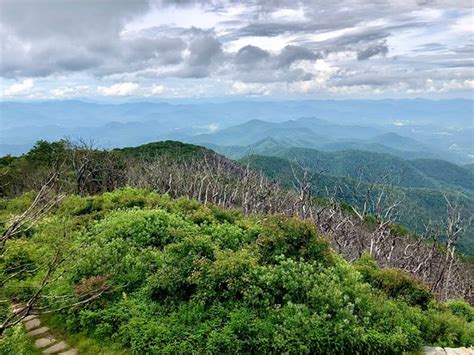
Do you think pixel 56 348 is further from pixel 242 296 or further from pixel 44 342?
pixel 242 296

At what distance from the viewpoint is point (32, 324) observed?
10.4 meters

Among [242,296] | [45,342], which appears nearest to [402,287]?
[242,296]

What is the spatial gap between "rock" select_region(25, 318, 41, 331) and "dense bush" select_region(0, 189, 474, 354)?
792mm

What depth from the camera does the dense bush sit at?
872 centimetres

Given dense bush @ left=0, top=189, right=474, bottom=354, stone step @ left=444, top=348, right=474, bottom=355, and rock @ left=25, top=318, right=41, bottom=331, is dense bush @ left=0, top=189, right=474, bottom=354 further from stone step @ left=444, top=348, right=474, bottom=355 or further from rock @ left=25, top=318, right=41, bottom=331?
rock @ left=25, top=318, right=41, bottom=331

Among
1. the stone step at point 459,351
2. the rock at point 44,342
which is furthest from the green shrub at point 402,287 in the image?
the rock at point 44,342

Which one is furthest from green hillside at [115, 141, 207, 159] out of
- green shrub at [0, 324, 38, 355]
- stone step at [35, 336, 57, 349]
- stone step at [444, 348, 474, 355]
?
stone step at [444, 348, 474, 355]

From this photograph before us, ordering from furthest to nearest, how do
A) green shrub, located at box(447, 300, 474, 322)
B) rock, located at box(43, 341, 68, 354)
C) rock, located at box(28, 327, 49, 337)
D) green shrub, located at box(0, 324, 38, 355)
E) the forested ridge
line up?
green shrub, located at box(447, 300, 474, 322)
rock, located at box(28, 327, 49, 337)
rock, located at box(43, 341, 68, 354)
the forested ridge
green shrub, located at box(0, 324, 38, 355)

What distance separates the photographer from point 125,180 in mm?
47469

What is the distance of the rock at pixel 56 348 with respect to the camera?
9078mm

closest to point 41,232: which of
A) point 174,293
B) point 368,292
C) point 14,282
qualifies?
point 14,282

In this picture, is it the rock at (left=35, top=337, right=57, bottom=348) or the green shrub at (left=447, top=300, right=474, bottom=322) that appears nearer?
the rock at (left=35, top=337, right=57, bottom=348)

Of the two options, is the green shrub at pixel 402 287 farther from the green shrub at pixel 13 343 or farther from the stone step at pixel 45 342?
the green shrub at pixel 13 343

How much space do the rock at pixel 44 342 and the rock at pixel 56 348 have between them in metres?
0.17
